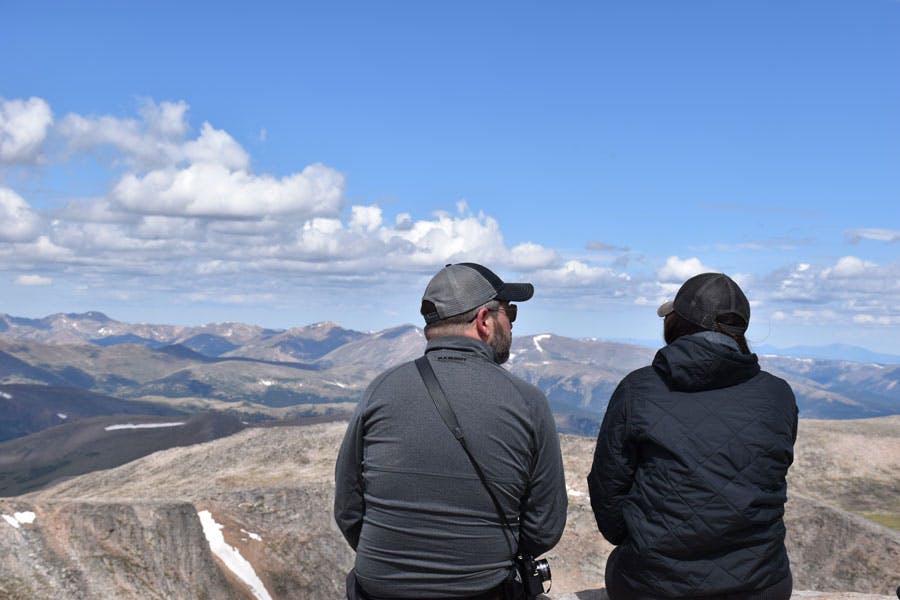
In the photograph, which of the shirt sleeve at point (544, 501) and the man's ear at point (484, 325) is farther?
Answer: the man's ear at point (484, 325)

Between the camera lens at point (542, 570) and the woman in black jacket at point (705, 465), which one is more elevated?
the woman in black jacket at point (705, 465)

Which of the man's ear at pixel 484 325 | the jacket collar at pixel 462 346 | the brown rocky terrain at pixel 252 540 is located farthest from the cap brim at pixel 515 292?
the brown rocky terrain at pixel 252 540

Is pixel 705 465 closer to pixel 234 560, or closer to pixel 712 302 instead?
pixel 712 302

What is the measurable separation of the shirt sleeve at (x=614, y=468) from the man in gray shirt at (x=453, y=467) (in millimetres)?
718

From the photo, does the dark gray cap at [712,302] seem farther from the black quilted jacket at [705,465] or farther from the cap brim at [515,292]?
the cap brim at [515,292]

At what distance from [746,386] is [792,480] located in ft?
422

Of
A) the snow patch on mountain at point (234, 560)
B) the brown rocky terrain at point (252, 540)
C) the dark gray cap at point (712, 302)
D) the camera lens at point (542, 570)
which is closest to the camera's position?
the camera lens at point (542, 570)

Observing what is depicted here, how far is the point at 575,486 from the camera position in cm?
7481

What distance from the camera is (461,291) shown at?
26.7 feet

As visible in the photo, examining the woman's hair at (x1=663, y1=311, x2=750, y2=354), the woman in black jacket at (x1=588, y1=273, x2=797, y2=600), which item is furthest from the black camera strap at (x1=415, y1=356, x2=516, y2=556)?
the woman's hair at (x1=663, y1=311, x2=750, y2=354)

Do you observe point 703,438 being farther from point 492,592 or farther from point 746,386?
point 492,592

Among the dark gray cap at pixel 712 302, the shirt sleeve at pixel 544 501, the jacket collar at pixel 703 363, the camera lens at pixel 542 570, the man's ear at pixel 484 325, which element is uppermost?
the dark gray cap at pixel 712 302

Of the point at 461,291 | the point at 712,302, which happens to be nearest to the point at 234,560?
the point at 461,291

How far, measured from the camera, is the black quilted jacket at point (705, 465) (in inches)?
314
